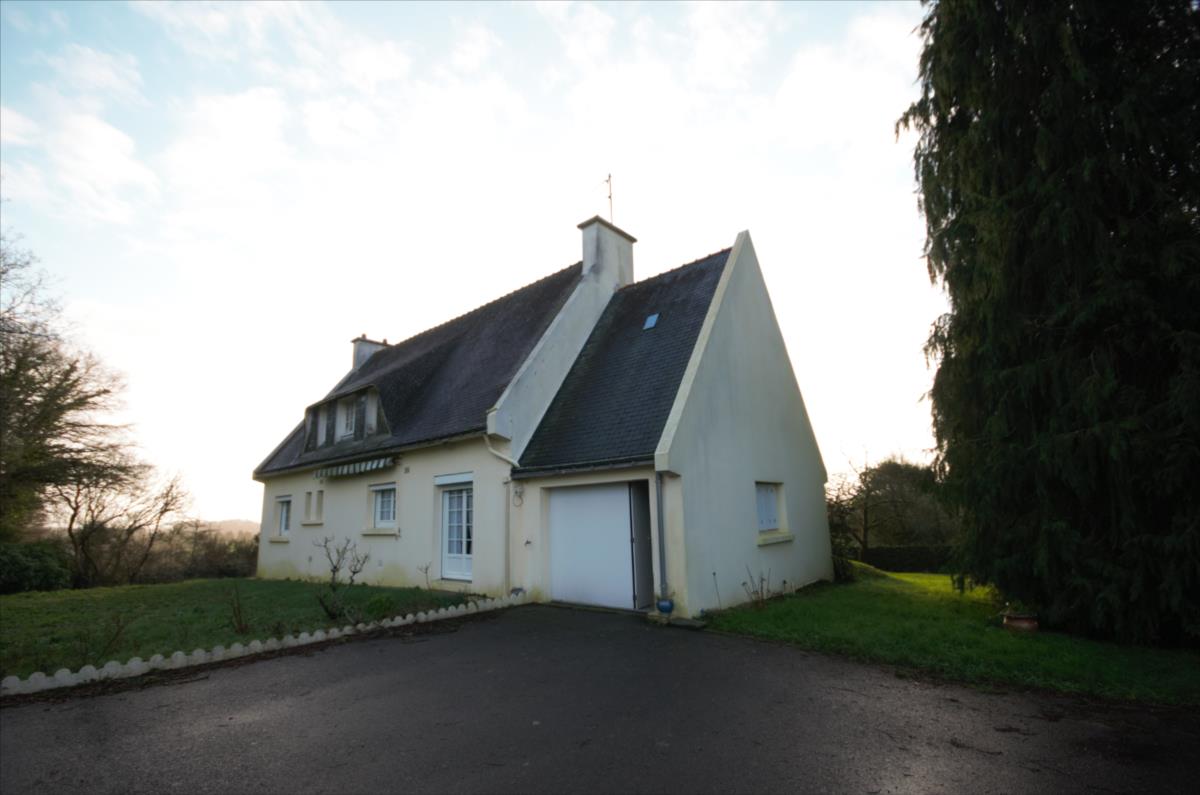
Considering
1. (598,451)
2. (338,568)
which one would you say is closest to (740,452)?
(598,451)

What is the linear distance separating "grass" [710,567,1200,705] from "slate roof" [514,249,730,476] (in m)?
3.42

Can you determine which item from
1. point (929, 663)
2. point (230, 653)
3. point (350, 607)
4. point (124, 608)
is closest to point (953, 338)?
point (929, 663)

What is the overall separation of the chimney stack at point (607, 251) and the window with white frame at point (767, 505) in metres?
6.53

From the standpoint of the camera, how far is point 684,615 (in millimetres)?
9242

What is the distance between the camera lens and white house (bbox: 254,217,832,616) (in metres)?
10.3

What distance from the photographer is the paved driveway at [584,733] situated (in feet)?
13.2

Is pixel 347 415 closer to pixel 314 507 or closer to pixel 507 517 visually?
pixel 314 507

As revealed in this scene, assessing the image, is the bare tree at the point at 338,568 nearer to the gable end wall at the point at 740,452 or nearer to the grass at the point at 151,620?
the grass at the point at 151,620

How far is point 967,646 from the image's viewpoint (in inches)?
291

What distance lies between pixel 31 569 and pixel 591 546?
19422 millimetres

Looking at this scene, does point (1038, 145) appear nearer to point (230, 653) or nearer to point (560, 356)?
point (560, 356)


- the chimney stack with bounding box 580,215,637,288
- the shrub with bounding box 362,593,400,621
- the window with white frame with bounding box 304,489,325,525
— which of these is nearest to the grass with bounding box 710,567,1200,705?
the shrub with bounding box 362,593,400,621

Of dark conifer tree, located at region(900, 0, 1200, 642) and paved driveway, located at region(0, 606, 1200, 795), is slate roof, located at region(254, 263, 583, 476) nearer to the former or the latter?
paved driveway, located at region(0, 606, 1200, 795)

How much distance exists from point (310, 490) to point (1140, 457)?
19248mm
